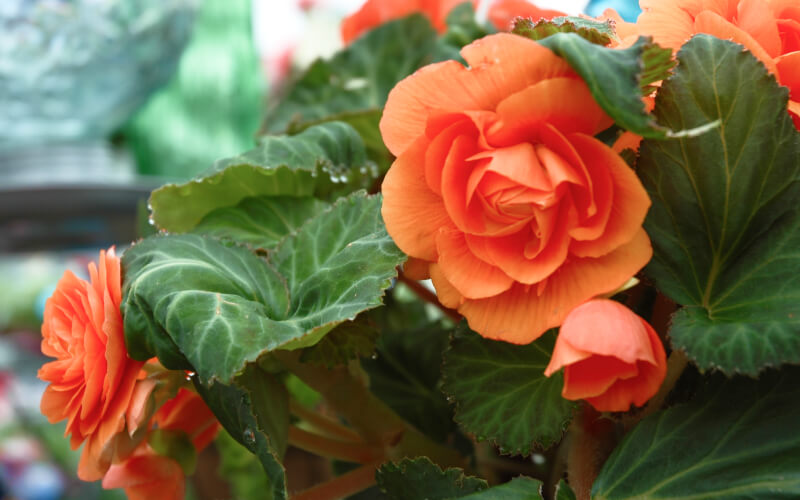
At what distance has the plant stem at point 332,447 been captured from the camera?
1.11 ft

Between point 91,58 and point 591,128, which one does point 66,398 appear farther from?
point 91,58

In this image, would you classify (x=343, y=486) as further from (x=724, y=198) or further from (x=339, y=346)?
(x=724, y=198)

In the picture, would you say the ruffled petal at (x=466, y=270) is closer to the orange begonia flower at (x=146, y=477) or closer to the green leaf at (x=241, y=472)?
the orange begonia flower at (x=146, y=477)

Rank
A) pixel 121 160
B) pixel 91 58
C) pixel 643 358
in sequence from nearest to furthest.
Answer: pixel 643 358 → pixel 91 58 → pixel 121 160

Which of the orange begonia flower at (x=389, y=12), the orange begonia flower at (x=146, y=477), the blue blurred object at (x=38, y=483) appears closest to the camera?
the orange begonia flower at (x=146, y=477)

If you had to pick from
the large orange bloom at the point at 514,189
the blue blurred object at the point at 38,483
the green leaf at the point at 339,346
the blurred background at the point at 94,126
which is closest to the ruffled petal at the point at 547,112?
the large orange bloom at the point at 514,189

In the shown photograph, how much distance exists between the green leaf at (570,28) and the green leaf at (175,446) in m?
0.22

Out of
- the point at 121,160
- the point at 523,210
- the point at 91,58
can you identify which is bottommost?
the point at 121,160

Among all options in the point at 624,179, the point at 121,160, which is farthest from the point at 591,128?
the point at 121,160

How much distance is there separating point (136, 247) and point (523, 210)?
16 centimetres

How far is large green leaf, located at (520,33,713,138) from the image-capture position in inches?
8.1

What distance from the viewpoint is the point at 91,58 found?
0.85 m

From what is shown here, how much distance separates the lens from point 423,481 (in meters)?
0.27

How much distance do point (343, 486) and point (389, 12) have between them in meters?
0.36
